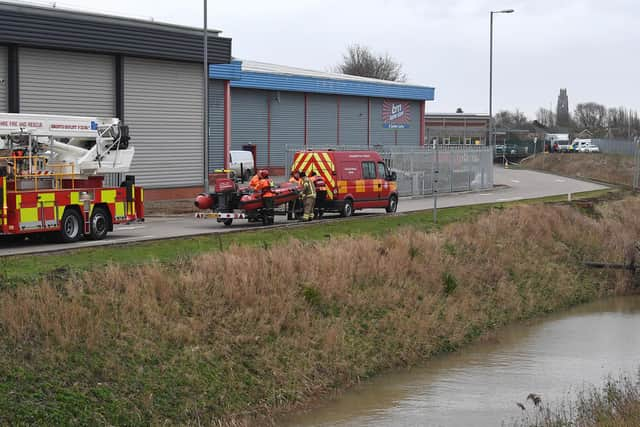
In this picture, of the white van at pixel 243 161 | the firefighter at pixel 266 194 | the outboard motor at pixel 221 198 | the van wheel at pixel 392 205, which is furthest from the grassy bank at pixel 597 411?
the white van at pixel 243 161

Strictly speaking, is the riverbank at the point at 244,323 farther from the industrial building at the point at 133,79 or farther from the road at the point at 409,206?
the industrial building at the point at 133,79

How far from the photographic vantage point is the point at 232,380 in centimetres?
1569

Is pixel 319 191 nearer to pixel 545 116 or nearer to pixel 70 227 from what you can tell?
pixel 70 227

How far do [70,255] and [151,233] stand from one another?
6520 mm

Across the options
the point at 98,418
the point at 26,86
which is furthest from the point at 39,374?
the point at 26,86

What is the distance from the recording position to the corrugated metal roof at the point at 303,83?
196 ft

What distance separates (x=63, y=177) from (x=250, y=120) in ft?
123

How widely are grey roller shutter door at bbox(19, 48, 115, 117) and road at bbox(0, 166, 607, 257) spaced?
5.97 m

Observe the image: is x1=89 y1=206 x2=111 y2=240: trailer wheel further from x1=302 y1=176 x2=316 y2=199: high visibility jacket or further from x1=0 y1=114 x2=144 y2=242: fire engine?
x1=302 y1=176 x2=316 y2=199: high visibility jacket

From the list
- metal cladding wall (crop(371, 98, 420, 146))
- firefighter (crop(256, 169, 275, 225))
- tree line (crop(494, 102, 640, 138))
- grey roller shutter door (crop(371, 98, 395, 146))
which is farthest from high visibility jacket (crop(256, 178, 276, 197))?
tree line (crop(494, 102, 640, 138))

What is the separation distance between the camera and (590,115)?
176 meters

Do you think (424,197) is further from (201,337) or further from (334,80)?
(201,337)

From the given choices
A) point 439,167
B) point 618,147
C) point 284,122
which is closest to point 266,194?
point 439,167

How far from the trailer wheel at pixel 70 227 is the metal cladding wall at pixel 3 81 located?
10825 mm
